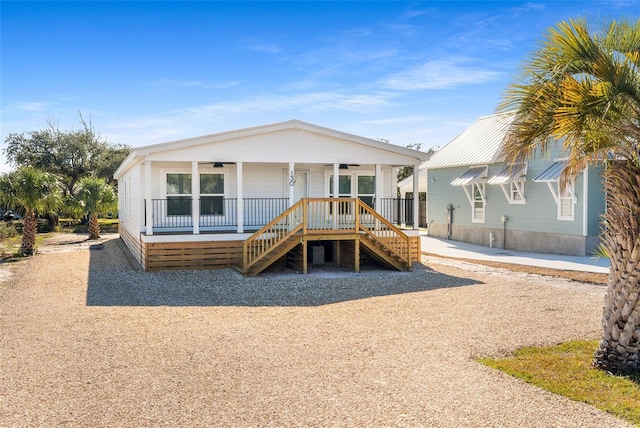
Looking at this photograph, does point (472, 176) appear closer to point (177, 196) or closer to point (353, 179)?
point (353, 179)

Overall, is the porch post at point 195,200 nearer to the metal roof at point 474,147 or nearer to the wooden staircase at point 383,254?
the wooden staircase at point 383,254

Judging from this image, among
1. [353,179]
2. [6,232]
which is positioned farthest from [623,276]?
[6,232]

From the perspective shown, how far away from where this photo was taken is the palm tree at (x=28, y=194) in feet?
63.8

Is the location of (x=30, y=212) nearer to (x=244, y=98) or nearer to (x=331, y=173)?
(x=244, y=98)

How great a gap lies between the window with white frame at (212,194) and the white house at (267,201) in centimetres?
3

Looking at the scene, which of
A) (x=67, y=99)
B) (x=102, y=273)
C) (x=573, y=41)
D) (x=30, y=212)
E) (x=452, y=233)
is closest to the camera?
(x=573, y=41)

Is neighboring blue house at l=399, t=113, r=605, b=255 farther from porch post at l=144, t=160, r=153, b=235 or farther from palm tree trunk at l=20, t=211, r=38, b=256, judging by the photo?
palm tree trunk at l=20, t=211, r=38, b=256

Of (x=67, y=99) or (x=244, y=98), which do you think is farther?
(x=67, y=99)

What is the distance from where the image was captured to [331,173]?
59.7 ft

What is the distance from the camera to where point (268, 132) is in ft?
51.5

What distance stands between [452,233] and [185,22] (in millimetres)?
14728

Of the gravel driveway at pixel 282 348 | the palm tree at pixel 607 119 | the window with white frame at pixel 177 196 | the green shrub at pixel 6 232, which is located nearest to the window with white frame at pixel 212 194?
the window with white frame at pixel 177 196

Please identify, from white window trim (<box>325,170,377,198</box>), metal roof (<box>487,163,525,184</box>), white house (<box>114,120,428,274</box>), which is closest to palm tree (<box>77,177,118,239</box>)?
white house (<box>114,120,428,274</box>)

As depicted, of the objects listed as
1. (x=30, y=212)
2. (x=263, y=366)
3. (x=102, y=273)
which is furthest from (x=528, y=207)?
(x=30, y=212)
